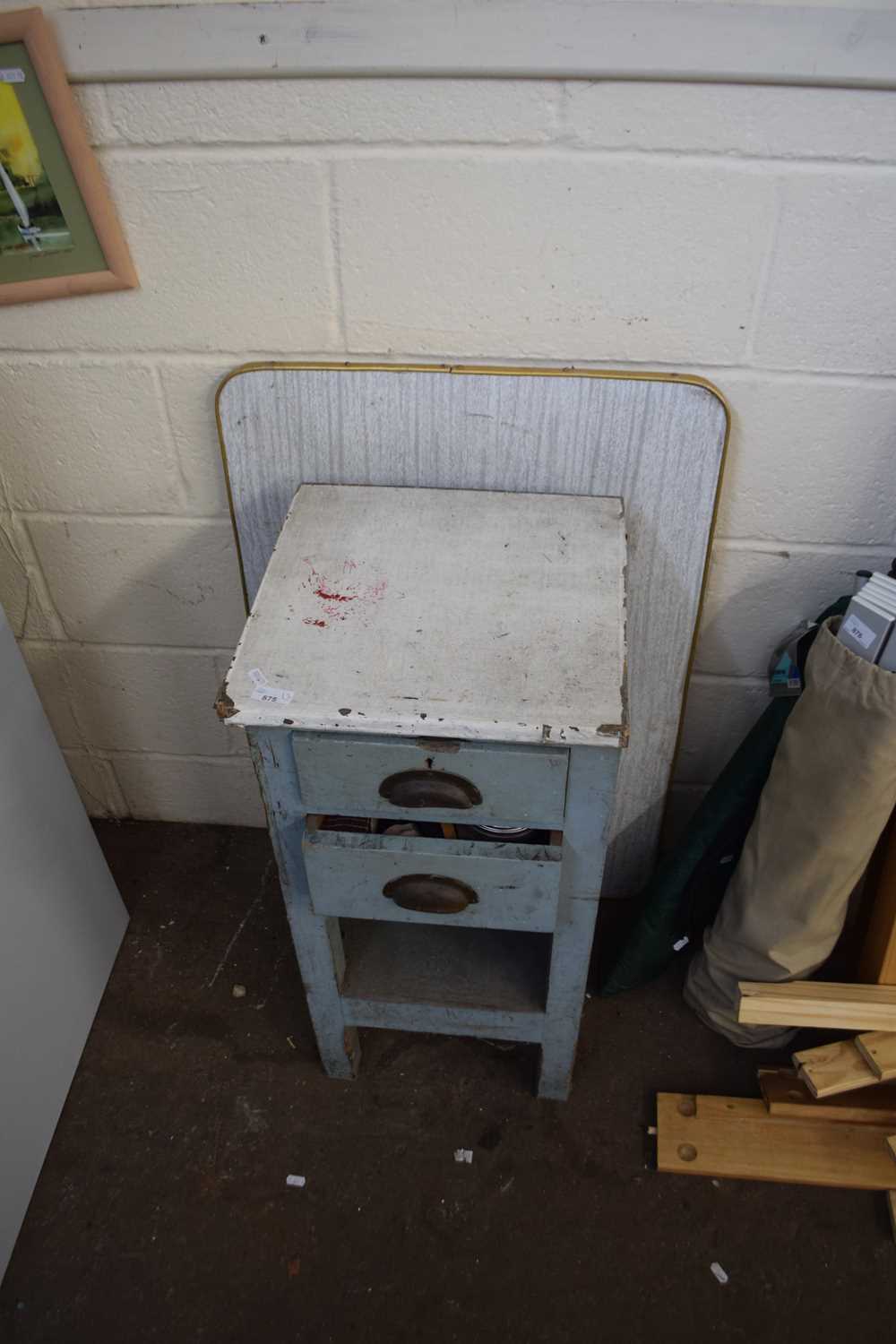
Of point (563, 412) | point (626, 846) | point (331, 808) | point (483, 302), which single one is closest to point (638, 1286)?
point (626, 846)

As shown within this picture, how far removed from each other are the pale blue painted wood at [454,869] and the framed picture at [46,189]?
0.79 m

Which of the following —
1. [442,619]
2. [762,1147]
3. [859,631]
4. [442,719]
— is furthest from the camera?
[762,1147]

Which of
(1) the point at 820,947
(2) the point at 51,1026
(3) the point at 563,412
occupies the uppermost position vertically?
(3) the point at 563,412

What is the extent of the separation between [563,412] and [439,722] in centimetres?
53

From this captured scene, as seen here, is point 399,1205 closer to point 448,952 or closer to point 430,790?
point 448,952

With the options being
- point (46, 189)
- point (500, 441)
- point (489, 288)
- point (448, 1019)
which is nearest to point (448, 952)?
point (448, 1019)

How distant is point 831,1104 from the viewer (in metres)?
1.36

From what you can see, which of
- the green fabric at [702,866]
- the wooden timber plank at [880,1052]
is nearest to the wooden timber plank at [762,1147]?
the wooden timber plank at [880,1052]

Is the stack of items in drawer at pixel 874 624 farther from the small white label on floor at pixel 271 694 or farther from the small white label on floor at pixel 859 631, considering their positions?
the small white label on floor at pixel 271 694

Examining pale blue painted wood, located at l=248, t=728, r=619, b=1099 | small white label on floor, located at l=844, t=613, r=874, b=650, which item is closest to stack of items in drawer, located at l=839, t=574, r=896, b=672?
small white label on floor, located at l=844, t=613, r=874, b=650

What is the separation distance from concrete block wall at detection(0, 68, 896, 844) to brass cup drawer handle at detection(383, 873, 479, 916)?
0.61 metres

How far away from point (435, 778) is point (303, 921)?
1.19ft

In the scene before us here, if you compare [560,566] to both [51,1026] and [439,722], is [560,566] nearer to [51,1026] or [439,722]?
[439,722]

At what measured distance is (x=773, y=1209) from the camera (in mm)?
1305
